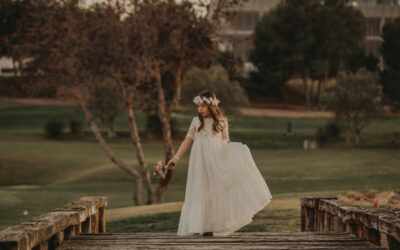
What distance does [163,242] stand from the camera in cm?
748

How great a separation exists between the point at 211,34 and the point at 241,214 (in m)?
14.9

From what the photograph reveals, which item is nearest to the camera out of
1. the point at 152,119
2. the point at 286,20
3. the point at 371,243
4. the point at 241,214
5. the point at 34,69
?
the point at 371,243

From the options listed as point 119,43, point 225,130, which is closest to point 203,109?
point 225,130

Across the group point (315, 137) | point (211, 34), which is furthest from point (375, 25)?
point (211, 34)

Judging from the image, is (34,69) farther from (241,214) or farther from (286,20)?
(286,20)

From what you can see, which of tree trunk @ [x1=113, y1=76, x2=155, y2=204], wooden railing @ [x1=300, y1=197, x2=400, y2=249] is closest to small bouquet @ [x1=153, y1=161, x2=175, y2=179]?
wooden railing @ [x1=300, y1=197, x2=400, y2=249]

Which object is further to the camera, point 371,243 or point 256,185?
point 256,185

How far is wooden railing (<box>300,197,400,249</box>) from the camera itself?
20.9ft

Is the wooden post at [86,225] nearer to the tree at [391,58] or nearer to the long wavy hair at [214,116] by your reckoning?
the long wavy hair at [214,116]

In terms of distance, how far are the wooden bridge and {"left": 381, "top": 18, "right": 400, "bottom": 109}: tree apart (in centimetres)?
4060

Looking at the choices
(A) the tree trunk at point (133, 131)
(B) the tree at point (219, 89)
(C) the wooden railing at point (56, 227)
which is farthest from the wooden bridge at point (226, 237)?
(B) the tree at point (219, 89)

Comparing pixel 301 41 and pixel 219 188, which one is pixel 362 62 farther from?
pixel 219 188

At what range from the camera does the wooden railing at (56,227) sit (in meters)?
5.70

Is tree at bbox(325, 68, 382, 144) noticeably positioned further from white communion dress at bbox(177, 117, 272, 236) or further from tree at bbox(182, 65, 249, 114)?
white communion dress at bbox(177, 117, 272, 236)
